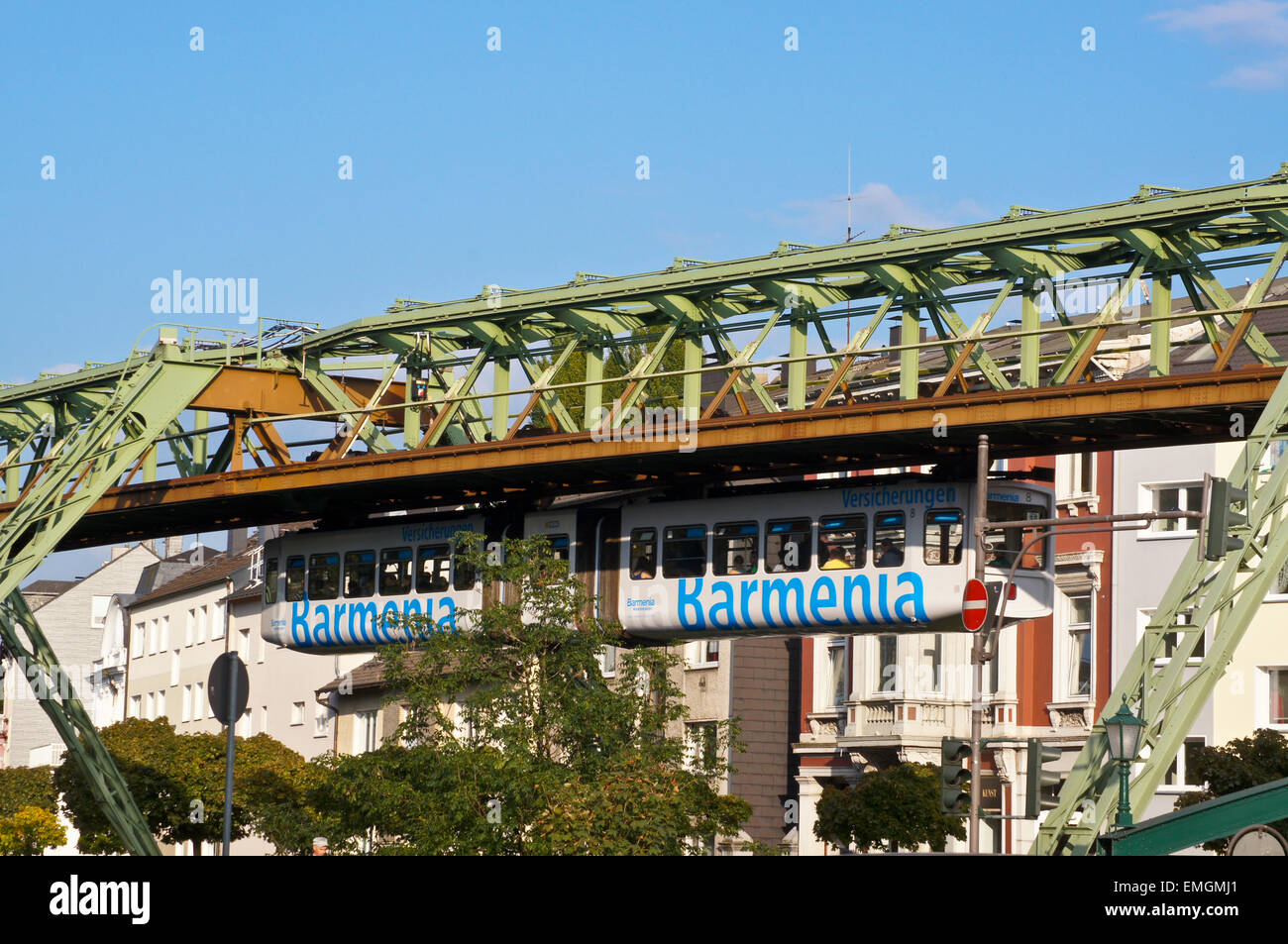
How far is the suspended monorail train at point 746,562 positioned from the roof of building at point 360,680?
27349 millimetres

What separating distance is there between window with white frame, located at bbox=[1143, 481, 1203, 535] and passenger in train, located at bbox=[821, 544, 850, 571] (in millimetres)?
17668

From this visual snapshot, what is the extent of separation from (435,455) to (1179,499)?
20.5 meters

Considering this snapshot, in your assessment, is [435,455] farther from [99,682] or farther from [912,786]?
[99,682]

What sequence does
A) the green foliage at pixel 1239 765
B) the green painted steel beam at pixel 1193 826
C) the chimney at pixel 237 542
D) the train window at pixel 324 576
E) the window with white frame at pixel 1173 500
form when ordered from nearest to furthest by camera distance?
1. the green painted steel beam at pixel 1193 826
2. the green foliage at pixel 1239 765
3. the train window at pixel 324 576
4. the window with white frame at pixel 1173 500
5. the chimney at pixel 237 542

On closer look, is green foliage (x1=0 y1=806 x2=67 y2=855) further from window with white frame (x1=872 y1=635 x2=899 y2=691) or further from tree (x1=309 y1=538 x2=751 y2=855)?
tree (x1=309 y1=538 x2=751 y2=855)

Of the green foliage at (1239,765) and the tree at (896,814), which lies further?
the tree at (896,814)

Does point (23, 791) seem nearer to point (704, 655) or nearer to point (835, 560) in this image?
point (704, 655)

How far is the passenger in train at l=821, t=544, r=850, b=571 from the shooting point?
1363 inches

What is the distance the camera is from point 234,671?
16234mm

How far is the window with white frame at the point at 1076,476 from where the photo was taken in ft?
169

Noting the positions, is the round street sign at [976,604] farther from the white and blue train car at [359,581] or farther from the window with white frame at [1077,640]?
the window with white frame at [1077,640]


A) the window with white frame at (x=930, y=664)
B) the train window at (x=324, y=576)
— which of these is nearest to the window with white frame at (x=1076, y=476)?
the window with white frame at (x=930, y=664)

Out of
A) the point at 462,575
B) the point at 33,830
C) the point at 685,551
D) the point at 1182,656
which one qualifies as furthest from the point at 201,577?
the point at 1182,656
